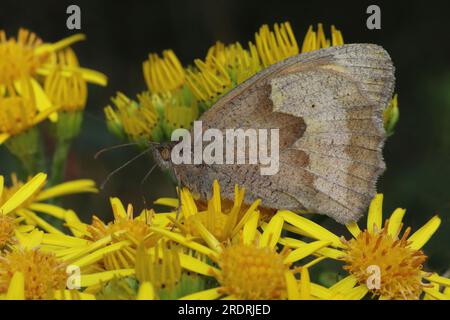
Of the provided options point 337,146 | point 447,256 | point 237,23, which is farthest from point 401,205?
point 237,23

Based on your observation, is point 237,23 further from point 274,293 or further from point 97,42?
point 274,293

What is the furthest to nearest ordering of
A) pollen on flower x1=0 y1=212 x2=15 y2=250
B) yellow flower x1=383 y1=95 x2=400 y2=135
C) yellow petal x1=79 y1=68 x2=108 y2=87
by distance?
1. yellow petal x1=79 y1=68 x2=108 y2=87
2. yellow flower x1=383 y1=95 x2=400 y2=135
3. pollen on flower x1=0 y1=212 x2=15 y2=250

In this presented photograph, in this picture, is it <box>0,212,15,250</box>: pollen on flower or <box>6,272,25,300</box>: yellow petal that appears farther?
<box>0,212,15,250</box>: pollen on flower

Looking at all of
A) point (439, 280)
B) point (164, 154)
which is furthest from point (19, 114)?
point (439, 280)

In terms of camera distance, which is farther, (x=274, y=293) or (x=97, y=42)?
(x=97, y=42)

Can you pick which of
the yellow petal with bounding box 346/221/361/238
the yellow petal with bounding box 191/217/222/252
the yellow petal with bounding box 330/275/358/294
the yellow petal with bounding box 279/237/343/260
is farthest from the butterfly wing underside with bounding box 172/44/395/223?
the yellow petal with bounding box 191/217/222/252

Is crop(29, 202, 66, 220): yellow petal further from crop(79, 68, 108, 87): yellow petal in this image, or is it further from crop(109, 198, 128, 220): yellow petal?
crop(79, 68, 108, 87): yellow petal

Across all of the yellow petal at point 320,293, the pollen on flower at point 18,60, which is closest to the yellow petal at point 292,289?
the yellow petal at point 320,293

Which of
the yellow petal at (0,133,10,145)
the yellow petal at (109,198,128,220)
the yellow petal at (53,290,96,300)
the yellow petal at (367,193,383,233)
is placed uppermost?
the yellow petal at (0,133,10,145)
